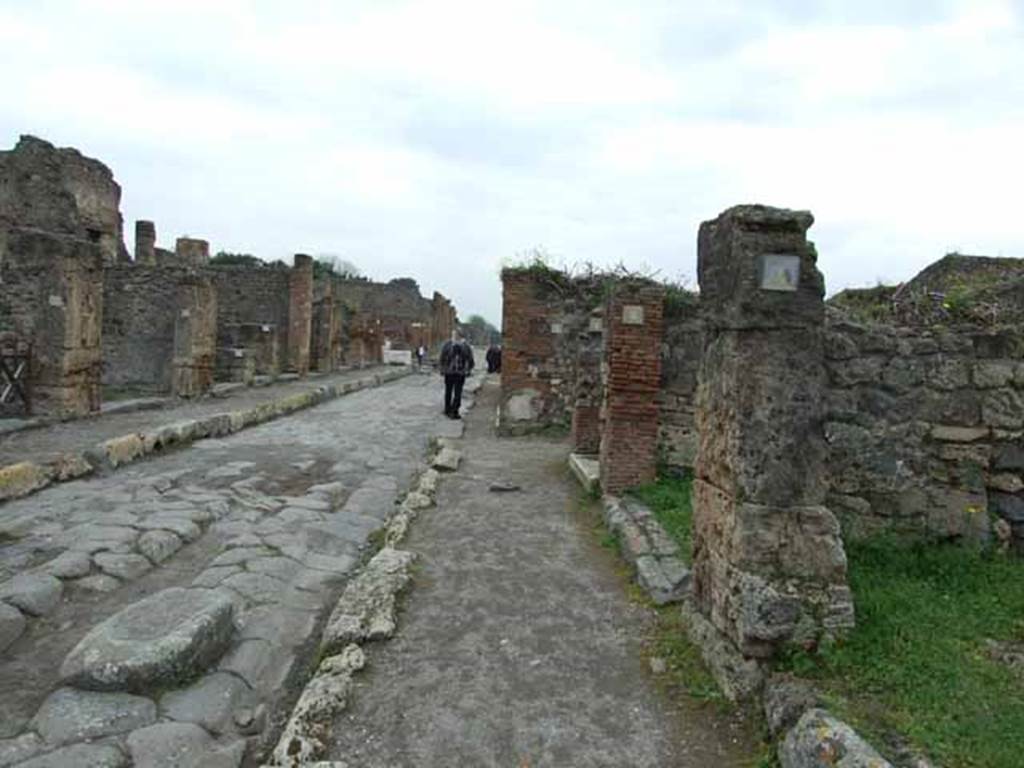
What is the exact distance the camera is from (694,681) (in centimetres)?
354

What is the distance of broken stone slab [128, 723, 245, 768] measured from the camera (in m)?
2.96

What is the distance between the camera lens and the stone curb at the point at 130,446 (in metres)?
6.90

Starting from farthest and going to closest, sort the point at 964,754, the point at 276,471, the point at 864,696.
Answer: the point at 276,471, the point at 864,696, the point at 964,754

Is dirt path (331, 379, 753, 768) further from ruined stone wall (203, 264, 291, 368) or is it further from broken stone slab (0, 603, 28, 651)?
ruined stone wall (203, 264, 291, 368)

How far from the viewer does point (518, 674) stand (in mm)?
3627

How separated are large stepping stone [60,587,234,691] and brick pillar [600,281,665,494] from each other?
4.00 m

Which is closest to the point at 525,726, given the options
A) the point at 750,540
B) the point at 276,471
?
the point at 750,540

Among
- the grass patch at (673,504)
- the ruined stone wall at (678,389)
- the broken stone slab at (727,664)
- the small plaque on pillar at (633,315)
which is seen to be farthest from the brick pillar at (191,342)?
the broken stone slab at (727,664)

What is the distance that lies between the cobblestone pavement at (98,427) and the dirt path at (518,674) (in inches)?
204

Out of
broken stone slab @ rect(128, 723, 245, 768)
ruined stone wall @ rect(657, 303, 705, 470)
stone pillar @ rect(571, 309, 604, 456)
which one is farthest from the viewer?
stone pillar @ rect(571, 309, 604, 456)

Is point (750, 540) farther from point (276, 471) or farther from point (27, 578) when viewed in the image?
point (276, 471)

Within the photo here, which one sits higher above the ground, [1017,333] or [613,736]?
[1017,333]

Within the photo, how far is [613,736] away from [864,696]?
1032mm

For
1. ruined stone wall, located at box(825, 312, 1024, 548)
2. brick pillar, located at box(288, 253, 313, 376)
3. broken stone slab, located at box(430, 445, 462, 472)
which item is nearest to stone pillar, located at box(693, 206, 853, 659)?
ruined stone wall, located at box(825, 312, 1024, 548)
